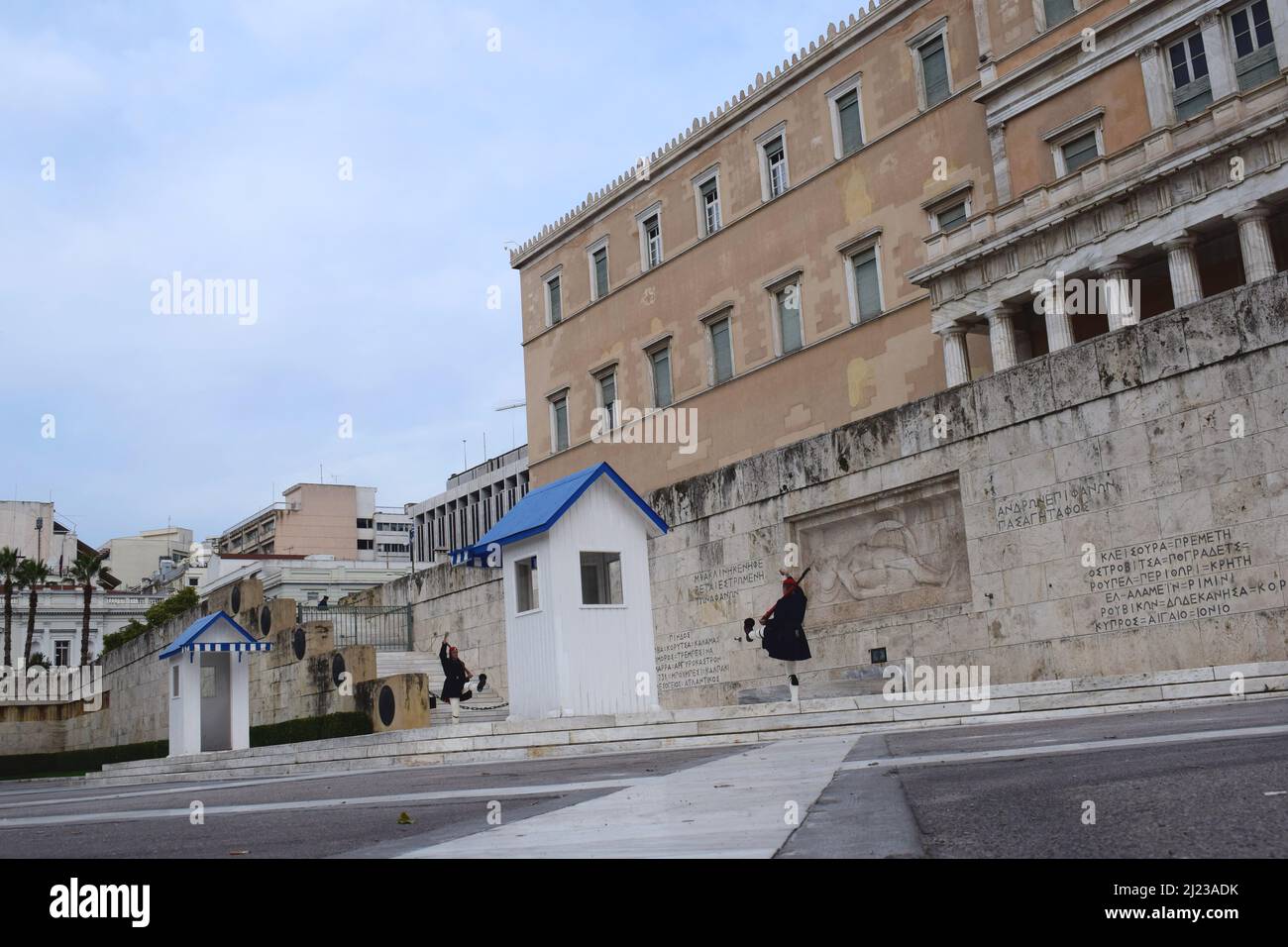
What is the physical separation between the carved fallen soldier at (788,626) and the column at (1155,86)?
43.8 ft

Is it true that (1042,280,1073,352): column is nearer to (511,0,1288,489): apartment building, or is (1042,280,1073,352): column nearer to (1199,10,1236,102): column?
(511,0,1288,489): apartment building

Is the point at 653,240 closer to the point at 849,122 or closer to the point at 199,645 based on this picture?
the point at 849,122

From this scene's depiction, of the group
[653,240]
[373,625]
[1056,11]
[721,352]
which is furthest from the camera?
[653,240]

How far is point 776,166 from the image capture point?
3566 centimetres

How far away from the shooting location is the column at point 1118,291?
76.2ft

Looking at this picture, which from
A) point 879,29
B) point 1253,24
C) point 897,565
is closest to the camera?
point 897,565

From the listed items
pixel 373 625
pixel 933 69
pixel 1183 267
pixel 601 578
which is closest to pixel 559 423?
pixel 373 625

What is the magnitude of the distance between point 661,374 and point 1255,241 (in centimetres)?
2091

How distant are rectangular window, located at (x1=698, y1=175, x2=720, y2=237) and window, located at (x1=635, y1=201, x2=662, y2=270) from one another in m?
2.07

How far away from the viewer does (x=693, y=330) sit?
123 feet

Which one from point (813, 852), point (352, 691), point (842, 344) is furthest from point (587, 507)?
point (842, 344)
